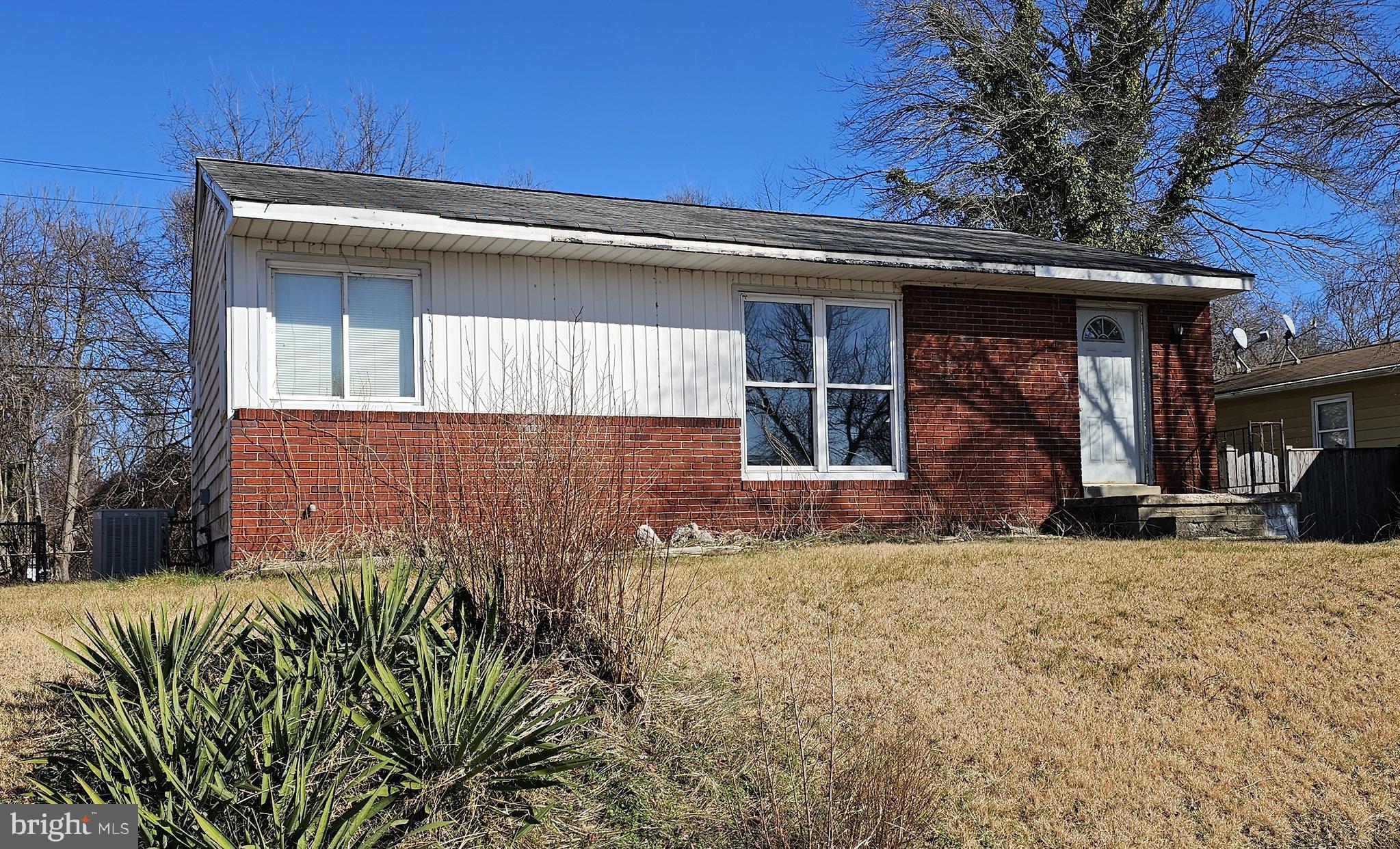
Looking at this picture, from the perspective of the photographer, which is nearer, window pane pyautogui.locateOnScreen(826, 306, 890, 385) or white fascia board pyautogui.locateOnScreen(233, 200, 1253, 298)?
white fascia board pyautogui.locateOnScreen(233, 200, 1253, 298)

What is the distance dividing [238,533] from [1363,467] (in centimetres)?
1484

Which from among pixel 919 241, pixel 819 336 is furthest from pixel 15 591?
pixel 919 241

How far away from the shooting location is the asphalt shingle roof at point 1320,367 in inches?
768

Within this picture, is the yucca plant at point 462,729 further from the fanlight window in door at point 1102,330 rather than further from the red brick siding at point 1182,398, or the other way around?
the red brick siding at point 1182,398

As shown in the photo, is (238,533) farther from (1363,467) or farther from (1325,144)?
(1325,144)

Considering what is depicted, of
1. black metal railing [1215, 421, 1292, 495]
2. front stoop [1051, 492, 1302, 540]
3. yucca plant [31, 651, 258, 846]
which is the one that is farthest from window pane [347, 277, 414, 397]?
black metal railing [1215, 421, 1292, 495]

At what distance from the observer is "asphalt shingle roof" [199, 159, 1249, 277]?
10102mm

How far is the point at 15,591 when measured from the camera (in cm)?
949

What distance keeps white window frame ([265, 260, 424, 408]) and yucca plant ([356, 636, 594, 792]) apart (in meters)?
5.52

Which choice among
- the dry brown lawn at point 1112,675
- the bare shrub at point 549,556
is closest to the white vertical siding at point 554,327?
the dry brown lawn at point 1112,675

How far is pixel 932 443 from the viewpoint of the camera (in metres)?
12.3

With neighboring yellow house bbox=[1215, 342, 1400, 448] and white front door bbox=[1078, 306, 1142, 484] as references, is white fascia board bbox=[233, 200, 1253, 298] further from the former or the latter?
neighboring yellow house bbox=[1215, 342, 1400, 448]

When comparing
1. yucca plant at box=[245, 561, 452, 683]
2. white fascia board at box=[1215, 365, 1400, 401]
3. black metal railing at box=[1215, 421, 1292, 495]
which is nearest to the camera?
yucca plant at box=[245, 561, 452, 683]

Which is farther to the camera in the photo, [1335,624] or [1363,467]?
[1363,467]
